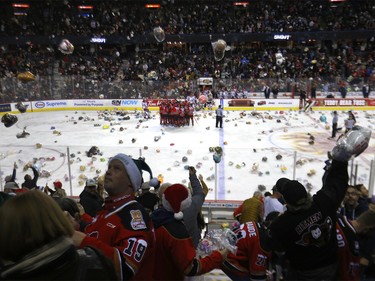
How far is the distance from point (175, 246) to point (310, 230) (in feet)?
2.89

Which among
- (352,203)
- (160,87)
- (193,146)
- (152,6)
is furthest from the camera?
(152,6)

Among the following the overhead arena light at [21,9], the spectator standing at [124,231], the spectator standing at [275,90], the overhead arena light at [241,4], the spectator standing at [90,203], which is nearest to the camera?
the spectator standing at [124,231]

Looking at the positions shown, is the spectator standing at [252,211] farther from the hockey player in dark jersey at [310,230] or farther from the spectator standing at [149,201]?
the hockey player in dark jersey at [310,230]

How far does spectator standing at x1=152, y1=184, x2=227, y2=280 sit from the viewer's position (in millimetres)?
2291

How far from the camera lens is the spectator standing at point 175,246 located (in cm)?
229

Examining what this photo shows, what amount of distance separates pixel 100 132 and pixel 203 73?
603 inches

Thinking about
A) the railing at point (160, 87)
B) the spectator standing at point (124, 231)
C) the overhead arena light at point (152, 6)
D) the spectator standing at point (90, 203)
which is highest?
the overhead arena light at point (152, 6)

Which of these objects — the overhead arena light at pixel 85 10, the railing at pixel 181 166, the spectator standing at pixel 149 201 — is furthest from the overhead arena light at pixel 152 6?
the spectator standing at pixel 149 201

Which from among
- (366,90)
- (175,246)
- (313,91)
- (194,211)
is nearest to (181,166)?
(194,211)

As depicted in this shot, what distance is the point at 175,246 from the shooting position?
7.50 feet

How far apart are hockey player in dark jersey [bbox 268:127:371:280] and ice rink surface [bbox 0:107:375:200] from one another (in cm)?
428

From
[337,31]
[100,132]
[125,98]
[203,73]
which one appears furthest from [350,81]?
[100,132]

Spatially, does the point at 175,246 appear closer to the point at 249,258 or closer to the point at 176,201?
the point at 176,201

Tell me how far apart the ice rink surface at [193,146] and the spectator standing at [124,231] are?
5.08m
